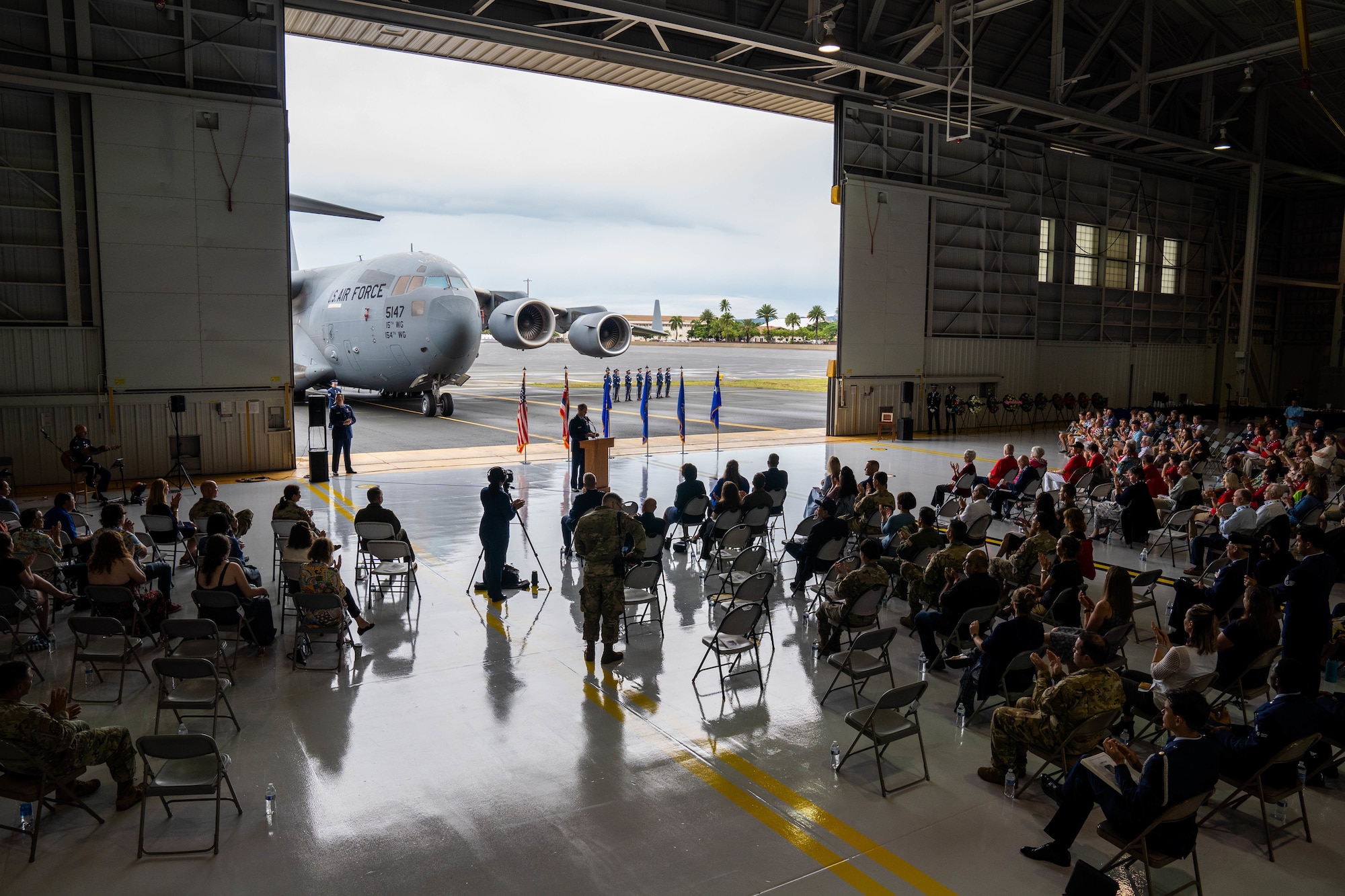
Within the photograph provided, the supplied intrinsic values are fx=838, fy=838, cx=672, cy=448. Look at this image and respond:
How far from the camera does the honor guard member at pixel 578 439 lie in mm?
16078

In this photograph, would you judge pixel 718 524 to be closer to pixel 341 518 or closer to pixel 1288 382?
pixel 341 518

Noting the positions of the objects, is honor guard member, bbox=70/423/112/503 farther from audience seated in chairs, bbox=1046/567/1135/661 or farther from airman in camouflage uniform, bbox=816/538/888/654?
audience seated in chairs, bbox=1046/567/1135/661

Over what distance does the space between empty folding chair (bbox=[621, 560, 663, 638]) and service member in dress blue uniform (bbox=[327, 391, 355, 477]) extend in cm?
1011

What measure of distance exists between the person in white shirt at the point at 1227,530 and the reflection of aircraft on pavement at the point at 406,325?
66.8 feet

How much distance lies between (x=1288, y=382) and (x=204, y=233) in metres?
45.9

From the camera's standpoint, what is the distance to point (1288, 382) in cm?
4059

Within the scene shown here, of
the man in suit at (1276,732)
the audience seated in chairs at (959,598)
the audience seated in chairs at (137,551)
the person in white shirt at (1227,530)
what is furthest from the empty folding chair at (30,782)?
the person in white shirt at (1227,530)

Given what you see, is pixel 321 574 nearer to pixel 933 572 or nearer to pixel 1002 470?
pixel 933 572

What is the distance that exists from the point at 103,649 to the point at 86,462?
8.70 m

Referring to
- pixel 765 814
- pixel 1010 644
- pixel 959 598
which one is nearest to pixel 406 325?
pixel 959 598

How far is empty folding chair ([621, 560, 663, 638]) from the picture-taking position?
26.6 feet

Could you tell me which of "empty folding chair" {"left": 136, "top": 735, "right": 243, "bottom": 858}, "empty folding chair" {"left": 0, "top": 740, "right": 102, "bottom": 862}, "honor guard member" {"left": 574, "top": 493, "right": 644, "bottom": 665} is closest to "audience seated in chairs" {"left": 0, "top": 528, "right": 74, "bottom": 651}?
"empty folding chair" {"left": 0, "top": 740, "right": 102, "bottom": 862}

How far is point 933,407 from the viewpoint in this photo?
89.3ft

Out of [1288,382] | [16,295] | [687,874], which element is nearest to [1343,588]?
[687,874]
